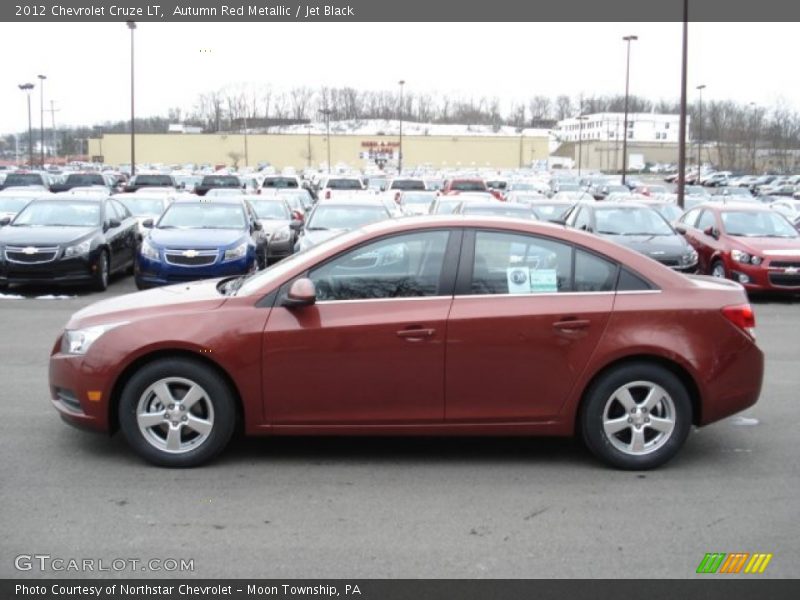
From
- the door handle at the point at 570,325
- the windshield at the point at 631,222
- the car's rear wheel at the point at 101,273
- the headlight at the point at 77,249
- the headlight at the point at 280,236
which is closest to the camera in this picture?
the door handle at the point at 570,325

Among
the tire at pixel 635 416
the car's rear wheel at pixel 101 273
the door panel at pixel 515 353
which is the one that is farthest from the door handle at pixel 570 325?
the car's rear wheel at pixel 101 273

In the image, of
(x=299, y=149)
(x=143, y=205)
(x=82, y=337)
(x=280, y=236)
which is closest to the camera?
(x=82, y=337)

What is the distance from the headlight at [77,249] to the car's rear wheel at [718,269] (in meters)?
10.4

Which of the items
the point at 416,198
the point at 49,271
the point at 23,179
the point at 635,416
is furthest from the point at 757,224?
the point at 23,179

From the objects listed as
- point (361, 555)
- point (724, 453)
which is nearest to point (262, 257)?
point (724, 453)

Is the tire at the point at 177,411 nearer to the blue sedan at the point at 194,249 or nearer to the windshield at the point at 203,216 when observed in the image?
the blue sedan at the point at 194,249

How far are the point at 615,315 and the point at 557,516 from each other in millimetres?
1383

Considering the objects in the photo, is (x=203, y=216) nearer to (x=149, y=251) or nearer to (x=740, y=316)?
(x=149, y=251)

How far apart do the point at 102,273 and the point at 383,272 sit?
33.8 ft

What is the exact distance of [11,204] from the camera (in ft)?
68.3

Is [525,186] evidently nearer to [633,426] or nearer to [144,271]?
[144,271]

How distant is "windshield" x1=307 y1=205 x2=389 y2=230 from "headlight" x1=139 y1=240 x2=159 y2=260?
9.16ft

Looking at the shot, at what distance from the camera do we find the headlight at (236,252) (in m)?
14.1

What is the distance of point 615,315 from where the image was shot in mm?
5633
